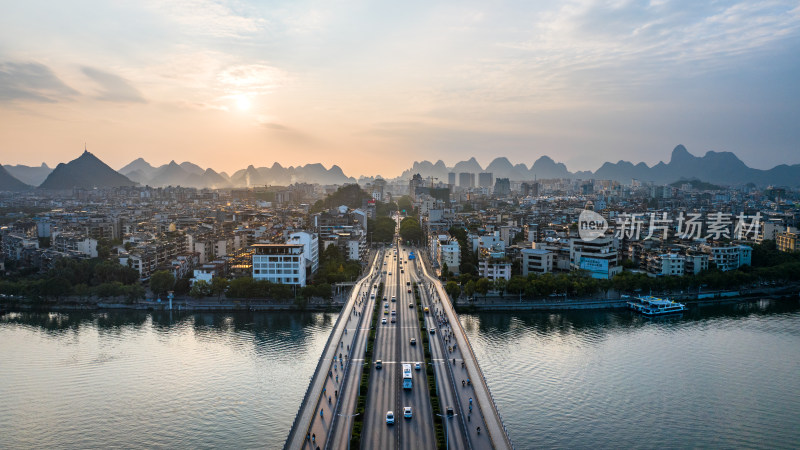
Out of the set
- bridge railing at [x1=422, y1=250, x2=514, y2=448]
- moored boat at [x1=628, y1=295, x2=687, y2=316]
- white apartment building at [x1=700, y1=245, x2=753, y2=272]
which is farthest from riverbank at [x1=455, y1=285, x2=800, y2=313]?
white apartment building at [x1=700, y1=245, x2=753, y2=272]

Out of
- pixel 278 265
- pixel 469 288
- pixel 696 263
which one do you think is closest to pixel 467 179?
pixel 696 263

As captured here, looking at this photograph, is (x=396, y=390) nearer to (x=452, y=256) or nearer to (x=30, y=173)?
(x=452, y=256)

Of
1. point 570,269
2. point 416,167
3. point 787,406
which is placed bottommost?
point 787,406

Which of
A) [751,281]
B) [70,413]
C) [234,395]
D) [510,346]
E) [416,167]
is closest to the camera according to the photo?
[70,413]

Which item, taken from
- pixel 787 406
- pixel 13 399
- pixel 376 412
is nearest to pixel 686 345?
pixel 787 406

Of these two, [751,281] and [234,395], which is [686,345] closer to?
[751,281]
